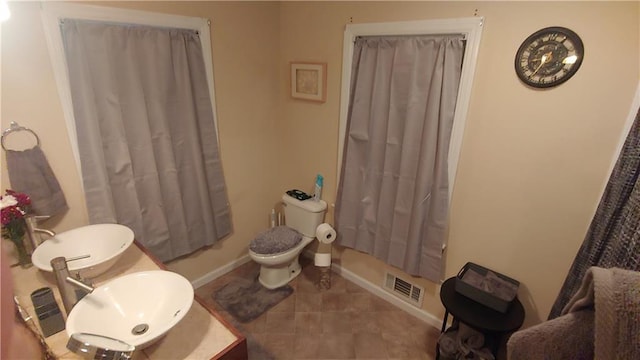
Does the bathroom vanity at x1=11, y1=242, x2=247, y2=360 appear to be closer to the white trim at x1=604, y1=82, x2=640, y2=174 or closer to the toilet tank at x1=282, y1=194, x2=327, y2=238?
the toilet tank at x1=282, y1=194, x2=327, y2=238

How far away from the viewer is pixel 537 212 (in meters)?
1.60

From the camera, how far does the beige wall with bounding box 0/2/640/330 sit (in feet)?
4.42

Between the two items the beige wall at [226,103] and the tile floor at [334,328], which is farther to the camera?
the tile floor at [334,328]

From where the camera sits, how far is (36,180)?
1.53m

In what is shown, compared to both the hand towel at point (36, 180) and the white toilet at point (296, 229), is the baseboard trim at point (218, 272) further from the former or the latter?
the hand towel at point (36, 180)

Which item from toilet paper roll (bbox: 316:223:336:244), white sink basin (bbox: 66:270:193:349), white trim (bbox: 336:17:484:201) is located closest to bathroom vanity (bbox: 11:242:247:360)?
white sink basin (bbox: 66:270:193:349)

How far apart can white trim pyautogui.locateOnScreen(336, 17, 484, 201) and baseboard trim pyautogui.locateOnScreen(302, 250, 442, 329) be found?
97 centimetres

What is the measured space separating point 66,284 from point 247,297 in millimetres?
1460

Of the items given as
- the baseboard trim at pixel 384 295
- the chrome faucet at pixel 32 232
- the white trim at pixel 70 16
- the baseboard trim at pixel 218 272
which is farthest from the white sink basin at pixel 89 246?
the baseboard trim at pixel 384 295

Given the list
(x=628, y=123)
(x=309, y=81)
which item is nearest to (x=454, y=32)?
(x=628, y=123)

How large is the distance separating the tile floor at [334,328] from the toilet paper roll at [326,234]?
48 centimetres

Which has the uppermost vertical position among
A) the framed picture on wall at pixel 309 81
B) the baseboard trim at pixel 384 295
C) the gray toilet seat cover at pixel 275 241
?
the framed picture on wall at pixel 309 81

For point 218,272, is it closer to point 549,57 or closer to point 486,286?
point 486,286

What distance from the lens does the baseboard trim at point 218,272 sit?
8.29ft
